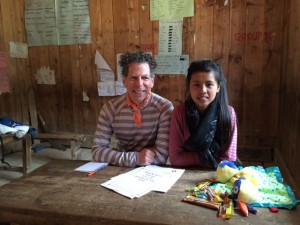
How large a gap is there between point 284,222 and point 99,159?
99 centimetres

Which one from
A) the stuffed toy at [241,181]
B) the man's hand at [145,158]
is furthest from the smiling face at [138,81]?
the stuffed toy at [241,181]

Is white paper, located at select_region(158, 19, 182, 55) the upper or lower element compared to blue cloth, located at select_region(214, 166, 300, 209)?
upper

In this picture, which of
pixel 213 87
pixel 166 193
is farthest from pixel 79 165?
pixel 213 87

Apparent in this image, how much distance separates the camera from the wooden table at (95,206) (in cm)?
88

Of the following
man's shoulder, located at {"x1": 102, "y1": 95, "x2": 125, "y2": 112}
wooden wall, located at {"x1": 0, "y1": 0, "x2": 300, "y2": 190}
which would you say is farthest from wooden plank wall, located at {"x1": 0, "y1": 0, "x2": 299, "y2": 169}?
man's shoulder, located at {"x1": 102, "y1": 95, "x2": 125, "y2": 112}

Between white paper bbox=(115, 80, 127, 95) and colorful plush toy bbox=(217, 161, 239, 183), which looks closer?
colorful plush toy bbox=(217, 161, 239, 183)

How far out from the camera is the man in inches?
62.8

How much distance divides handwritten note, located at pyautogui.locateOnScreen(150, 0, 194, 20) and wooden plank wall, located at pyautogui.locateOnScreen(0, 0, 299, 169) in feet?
0.24

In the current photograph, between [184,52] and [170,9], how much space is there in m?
0.51

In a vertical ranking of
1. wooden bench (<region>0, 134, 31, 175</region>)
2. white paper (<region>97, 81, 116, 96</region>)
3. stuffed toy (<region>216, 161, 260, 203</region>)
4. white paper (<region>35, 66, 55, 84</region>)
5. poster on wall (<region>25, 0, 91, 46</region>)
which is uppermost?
poster on wall (<region>25, 0, 91, 46</region>)

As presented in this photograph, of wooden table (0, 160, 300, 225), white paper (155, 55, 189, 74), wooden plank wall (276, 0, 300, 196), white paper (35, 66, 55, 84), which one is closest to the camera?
wooden table (0, 160, 300, 225)

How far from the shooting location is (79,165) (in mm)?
1441

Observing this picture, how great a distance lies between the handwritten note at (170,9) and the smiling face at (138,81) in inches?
66.2

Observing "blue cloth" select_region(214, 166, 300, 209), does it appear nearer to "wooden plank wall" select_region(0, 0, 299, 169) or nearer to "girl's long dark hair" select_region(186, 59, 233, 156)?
"girl's long dark hair" select_region(186, 59, 233, 156)
